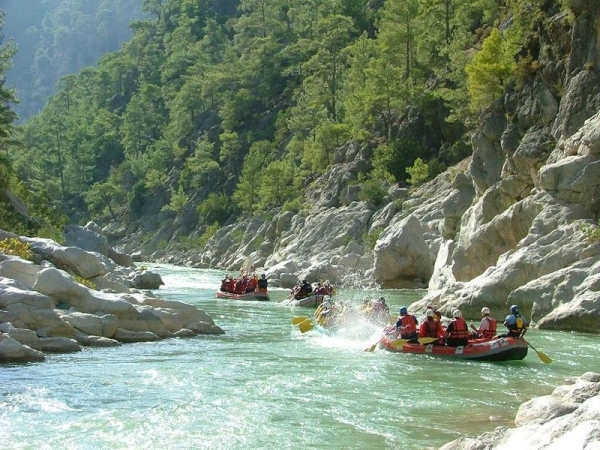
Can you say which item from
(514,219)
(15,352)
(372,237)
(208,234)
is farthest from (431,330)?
(208,234)

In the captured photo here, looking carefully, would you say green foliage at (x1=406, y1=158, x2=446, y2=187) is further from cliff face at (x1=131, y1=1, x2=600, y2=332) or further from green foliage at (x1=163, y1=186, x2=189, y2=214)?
green foliage at (x1=163, y1=186, x2=189, y2=214)

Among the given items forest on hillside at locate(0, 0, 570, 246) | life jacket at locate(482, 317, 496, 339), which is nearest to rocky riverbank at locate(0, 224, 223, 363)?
life jacket at locate(482, 317, 496, 339)

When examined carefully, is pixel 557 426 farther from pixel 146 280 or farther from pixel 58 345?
pixel 146 280

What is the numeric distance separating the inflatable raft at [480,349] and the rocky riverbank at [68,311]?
6118 millimetres

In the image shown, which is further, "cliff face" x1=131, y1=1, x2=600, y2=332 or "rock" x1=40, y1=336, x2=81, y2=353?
"cliff face" x1=131, y1=1, x2=600, y2=332

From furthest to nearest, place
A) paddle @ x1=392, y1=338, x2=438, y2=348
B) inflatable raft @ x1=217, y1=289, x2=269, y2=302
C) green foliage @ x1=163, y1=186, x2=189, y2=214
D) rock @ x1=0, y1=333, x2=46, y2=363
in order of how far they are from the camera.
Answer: green foliage @ x1=163, y1=186, x2=189, y2=214, inflatable raft @ x1=217, y1=289, x2=269, y2=302, paddle @ x1=392, y1=338, x2=438, y2=348, rock @ x1=0, y1=333, x2=46, y2=363

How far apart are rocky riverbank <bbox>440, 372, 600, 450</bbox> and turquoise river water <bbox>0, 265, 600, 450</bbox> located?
1.11 m

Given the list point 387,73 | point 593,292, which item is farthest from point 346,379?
point 387,73

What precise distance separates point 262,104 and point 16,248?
68119mm

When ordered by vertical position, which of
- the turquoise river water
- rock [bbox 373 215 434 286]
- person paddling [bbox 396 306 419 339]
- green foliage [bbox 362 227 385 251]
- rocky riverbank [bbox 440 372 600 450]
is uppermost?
green foliage [bbox 362 227 385 251]

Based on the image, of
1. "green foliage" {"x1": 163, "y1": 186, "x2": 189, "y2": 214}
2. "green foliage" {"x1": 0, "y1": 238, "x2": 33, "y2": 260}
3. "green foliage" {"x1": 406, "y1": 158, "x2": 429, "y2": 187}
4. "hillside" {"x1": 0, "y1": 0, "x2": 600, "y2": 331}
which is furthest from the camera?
"green foliage" {"x1": 163, "y1": 186, "x2": 189, "y2": 214}

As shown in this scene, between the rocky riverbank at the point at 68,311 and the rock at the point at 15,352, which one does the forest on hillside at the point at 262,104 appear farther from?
the rock at the point at 15,352

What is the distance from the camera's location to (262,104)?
9106 centimetres

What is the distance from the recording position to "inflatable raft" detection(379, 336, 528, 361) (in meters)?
18.4
